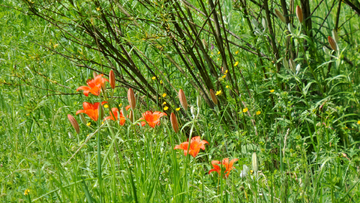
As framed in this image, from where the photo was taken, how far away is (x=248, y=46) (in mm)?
2797

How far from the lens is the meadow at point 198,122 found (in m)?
1.54

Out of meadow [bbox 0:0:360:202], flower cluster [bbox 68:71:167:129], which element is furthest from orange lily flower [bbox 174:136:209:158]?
flower cluster [bbox 68:71:167:129]

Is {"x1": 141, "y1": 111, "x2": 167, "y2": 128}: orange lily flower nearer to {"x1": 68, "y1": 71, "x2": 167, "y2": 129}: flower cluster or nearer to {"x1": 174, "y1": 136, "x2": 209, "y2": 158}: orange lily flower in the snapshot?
{"x1": 68, "y1": 71, "x2": 167, "y2": 129}: flower cluster

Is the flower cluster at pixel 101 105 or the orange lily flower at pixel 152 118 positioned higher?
the flower cluster at pixel 101 105

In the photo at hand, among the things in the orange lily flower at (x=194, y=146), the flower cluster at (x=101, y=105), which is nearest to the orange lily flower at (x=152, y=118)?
the flower cluster at (x=101, y=105)

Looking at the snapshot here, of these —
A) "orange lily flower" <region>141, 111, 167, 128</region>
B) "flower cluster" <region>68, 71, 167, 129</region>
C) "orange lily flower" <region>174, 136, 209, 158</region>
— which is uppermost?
"flower cluster" <region>68, 71, 167, 129</region>

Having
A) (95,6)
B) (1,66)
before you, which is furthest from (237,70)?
(1,66)

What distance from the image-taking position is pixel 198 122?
2758 mm

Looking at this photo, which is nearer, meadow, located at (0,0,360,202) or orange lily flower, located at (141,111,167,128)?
meadow, located at (0,0,360,202)

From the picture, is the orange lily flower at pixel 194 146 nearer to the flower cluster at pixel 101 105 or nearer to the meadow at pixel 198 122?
the meadow at pixel 198 122

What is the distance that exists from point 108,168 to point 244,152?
2.50 ft

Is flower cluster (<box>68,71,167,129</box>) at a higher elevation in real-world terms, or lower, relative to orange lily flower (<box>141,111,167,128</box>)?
higher

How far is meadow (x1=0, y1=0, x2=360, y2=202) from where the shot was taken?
5.05 feet

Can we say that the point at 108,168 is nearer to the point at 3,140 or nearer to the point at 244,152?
the point at 244,152
